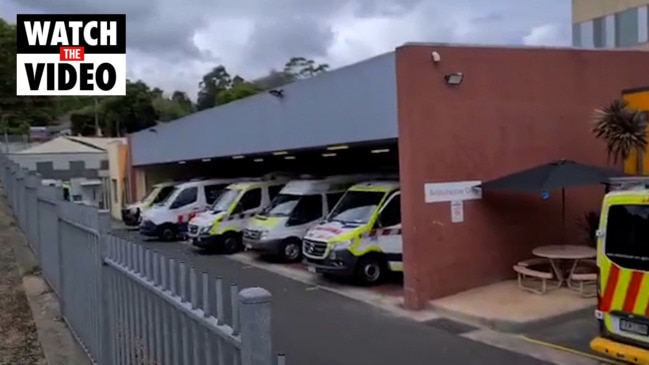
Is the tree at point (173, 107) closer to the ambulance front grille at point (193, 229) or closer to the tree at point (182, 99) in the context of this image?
the tree at point (182, 99)

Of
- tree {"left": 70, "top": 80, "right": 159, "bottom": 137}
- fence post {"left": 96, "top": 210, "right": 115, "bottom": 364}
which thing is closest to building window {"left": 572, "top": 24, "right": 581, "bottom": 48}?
tree {"left": 70, "top": 80, "right": 159, "bottom": 137}

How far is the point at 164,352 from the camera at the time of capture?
358 centimetres

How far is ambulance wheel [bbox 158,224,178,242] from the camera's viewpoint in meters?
28.1

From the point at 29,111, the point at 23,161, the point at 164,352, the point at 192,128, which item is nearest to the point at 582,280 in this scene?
the point at 164,352

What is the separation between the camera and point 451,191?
13.6 m

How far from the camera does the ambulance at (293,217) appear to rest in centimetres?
2030

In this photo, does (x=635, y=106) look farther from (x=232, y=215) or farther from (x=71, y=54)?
(x=71, y=54)

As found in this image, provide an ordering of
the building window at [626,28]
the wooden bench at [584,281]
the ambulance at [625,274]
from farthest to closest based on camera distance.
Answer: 1. the building window at [626,28]
2. the wooden bench at [584,281]
3. the ambulance at [625,274]

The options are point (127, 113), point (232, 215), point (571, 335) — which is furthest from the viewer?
point (127, 113)

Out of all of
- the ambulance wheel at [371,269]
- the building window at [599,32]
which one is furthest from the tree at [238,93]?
the ambulance wheel at [371,269]

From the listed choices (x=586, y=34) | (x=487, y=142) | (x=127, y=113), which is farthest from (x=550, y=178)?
(x=127, y=113)

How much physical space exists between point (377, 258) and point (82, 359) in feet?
35.4

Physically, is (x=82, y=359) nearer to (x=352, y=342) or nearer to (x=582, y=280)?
(x=352, y=342)

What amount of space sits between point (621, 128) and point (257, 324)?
14026 millimetres
